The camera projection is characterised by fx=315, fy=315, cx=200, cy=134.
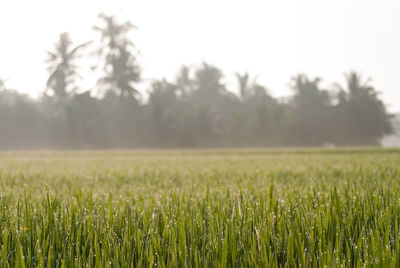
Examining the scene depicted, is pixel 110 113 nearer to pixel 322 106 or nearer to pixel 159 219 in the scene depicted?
pixel 322 106

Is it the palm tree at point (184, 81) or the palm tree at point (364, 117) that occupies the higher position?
the palm tree at point (184, 81)

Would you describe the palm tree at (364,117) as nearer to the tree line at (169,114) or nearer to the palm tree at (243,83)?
the tree line at (169,114)

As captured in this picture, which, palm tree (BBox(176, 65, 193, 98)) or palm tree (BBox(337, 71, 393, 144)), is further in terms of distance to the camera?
palm tree (BBox(176, 65, 193, 98))

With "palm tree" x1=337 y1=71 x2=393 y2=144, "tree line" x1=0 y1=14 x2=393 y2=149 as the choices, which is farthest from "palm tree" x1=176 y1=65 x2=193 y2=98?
"palm tree" x1=337 y1=71 x2=393 y2=144

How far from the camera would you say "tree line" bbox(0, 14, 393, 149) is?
82.2ft

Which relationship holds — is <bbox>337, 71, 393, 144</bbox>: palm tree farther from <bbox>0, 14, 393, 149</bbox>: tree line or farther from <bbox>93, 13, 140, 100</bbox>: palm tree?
<bbox>93, 13, 140, 100</bbox>: palm tree

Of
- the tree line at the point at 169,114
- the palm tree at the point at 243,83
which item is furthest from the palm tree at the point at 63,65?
the palm tree at the point at 243,83

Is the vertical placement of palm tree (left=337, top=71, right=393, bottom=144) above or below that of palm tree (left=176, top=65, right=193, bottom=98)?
below

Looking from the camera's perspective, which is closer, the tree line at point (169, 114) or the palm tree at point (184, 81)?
the tree line at point (169, 114)

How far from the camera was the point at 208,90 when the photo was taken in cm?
3177

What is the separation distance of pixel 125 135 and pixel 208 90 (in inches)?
408

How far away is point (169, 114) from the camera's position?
995 inches

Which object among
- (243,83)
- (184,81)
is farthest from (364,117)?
(184,81)

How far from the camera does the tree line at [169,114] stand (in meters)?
25.1
